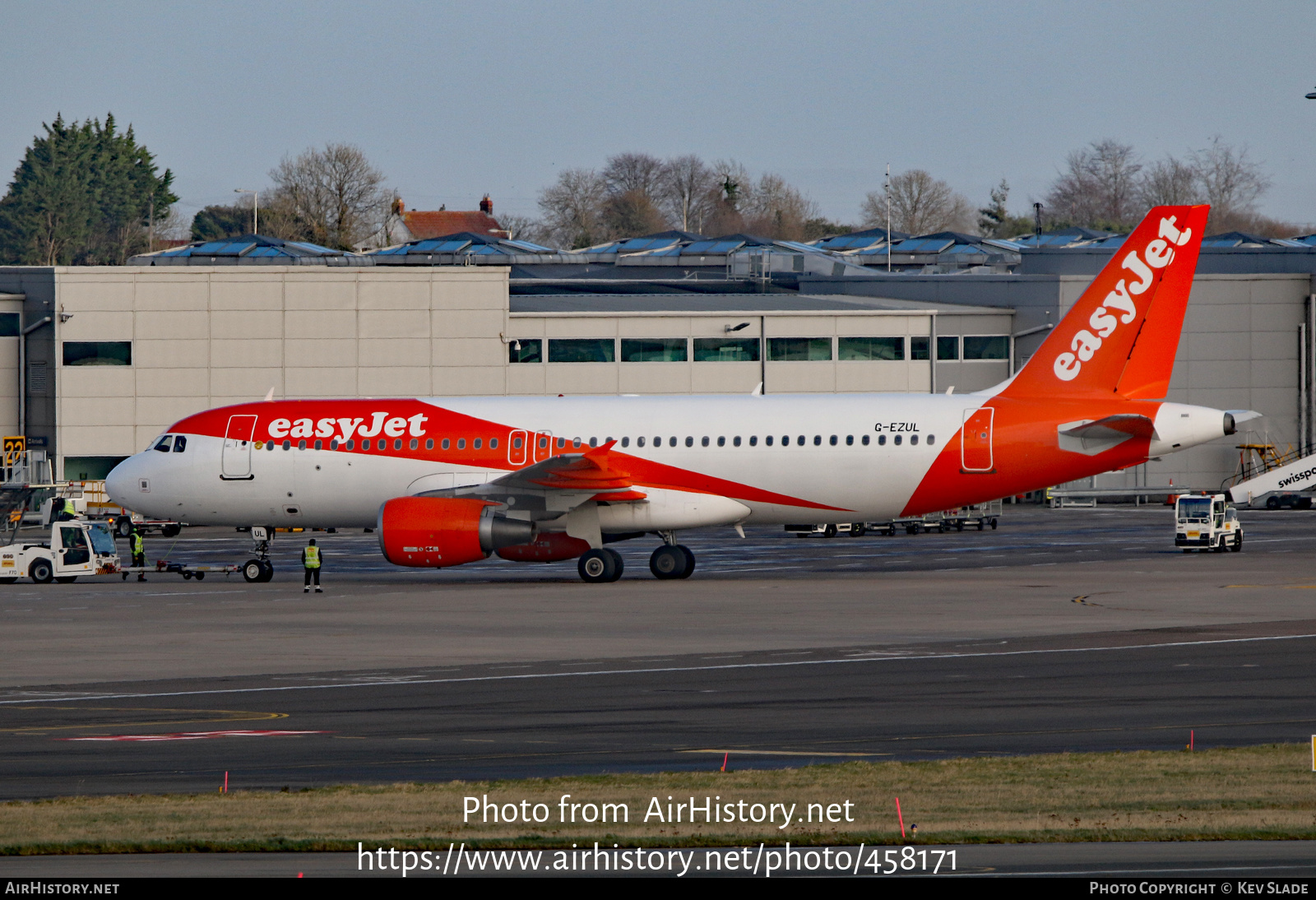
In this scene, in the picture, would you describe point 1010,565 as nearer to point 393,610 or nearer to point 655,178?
point 393,610

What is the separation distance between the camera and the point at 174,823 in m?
12.2

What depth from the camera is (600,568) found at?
121 ft

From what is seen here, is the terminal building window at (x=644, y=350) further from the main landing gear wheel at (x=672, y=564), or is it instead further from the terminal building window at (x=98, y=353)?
the main landing gear wheel at (x=672, y=564)

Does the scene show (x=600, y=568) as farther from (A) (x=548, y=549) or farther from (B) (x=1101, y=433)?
(B) (x=1101, y=433)

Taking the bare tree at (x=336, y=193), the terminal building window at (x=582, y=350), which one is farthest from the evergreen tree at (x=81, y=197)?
the terminal building window at (x=582, y=350)

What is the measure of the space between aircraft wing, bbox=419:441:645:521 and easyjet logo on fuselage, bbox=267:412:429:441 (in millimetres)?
2216

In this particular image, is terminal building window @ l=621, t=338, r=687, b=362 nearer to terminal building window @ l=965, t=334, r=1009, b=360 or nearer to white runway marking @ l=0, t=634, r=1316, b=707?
terminal building window @ l=965, t=334, r=1009, b=360

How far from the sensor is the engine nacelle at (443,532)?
114ft

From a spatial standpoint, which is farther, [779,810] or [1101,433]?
[1101,433]

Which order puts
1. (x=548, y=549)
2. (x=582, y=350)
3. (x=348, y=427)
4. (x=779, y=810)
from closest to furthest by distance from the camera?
(x=779, y=810), (x=548, y=549), (x=348, y=427), (x=582, y=350)

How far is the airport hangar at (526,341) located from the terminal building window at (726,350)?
0.07 metres

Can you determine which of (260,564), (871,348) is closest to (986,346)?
(871,348)

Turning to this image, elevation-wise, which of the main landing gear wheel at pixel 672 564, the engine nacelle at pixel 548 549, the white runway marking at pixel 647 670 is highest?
the engine nacelle at pixel 548 549

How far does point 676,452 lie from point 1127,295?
35.3 ft
